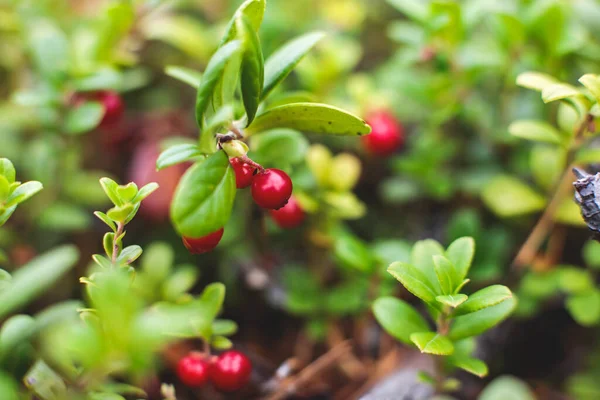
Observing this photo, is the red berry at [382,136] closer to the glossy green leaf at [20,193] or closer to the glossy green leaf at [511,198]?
the glossy green leaf at [511,198]

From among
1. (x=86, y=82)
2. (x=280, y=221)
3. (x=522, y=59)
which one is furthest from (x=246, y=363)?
(x=522, y=59)

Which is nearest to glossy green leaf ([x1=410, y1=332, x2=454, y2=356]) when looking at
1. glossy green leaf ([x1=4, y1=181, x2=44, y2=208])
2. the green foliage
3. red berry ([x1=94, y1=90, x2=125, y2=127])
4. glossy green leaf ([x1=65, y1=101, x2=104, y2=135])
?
the green foliage

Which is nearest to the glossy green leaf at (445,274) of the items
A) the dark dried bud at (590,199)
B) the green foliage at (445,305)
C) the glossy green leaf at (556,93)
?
the green foliage at (445,305)

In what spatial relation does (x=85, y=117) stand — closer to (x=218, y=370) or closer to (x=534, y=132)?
(x=218, y=370)

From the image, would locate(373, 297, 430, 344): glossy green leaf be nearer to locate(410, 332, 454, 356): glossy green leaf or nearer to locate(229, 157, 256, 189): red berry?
locate(410, 332, 454, 356): glossy green leaf

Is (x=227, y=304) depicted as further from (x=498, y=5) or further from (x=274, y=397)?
(x=498, y=5)

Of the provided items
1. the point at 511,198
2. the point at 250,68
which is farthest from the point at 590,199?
the point at 250,68
